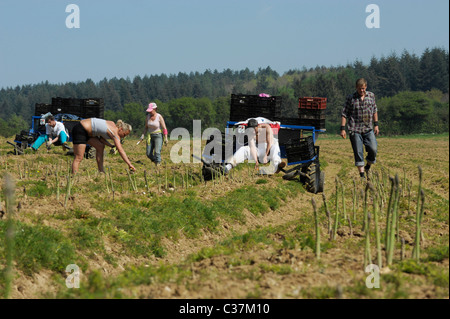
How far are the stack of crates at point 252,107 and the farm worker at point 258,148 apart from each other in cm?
401

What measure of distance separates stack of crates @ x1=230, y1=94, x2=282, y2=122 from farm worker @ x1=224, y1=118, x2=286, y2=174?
4.01m

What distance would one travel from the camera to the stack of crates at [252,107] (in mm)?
16875

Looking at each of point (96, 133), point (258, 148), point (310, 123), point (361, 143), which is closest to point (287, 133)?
point (310, 123)

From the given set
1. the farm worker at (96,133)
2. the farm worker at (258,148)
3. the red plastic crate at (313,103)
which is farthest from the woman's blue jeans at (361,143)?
the red plastic crate at (313,103)

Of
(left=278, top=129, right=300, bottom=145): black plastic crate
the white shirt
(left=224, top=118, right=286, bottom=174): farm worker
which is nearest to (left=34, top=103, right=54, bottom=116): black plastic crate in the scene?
the white shirt

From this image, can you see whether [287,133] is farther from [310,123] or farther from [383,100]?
[383,100]

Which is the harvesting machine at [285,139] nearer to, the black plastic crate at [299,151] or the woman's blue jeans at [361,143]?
the black plastic crate at [299,151]

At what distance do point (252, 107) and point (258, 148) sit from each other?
175 inches

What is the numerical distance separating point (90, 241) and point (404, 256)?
13.3 ft

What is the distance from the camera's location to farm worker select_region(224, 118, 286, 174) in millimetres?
12695

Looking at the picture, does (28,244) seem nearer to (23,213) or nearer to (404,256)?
(23,213)

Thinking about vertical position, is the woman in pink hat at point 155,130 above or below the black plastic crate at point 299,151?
above

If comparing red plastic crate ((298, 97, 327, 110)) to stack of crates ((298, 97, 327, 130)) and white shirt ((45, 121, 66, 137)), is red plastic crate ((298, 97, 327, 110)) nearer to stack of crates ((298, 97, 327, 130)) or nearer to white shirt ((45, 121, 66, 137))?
stack of crates ((298, 97, 327, 130))
